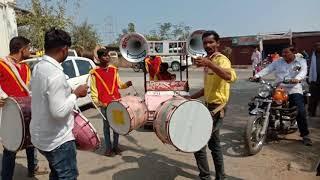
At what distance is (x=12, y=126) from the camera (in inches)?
Result: 170

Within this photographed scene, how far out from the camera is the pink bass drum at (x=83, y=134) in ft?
13.1

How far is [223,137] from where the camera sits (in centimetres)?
797

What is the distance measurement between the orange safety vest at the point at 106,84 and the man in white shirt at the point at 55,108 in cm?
287

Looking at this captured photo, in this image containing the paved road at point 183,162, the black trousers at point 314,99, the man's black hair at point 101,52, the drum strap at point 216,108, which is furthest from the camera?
the black trousers at point 314,99

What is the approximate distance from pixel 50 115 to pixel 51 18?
15.1 metres

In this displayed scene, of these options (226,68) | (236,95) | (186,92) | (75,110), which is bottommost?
(236,95)

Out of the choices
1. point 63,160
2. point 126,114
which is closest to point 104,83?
point 126,114

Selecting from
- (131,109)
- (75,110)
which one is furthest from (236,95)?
(75,110)

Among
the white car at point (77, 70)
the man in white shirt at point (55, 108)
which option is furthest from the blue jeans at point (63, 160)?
the white car at point (77, 70)

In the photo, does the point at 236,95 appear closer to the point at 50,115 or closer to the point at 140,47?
the point at 140,47

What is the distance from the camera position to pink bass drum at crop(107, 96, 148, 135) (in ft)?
17.4

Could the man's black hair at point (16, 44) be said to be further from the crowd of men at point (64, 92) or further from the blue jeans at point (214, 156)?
the blue jeans at point (214, 156)

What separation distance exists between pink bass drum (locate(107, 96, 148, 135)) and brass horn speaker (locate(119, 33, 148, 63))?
2227 mm

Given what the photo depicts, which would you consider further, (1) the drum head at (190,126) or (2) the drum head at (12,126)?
(1) the drum head at (190,126)
